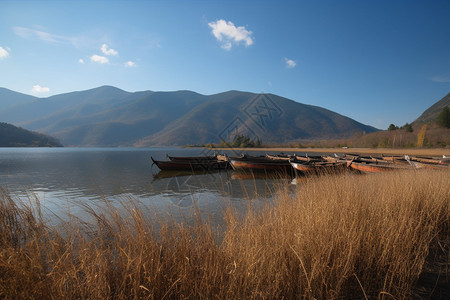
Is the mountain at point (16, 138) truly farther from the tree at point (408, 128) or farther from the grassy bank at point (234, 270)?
the tree at point (408, 128)

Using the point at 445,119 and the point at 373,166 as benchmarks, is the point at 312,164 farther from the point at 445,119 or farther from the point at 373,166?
the point at 445,119

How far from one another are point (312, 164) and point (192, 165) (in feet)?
45.6

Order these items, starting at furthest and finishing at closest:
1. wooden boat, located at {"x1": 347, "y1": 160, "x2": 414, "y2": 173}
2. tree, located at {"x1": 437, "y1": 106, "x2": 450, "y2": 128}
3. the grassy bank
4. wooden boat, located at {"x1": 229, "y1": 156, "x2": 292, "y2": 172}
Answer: tree, located at {"x1": 437, "y1": 106, "x2": 450, "y2": 128}, wooden boat, located at {"x1": 229, "y1": 156, "x2": 292, "y2": 172}, wooden boat, located at {"x1": 347, "y1": 160, "x2": 414, "y2": 173}, the grassy bank

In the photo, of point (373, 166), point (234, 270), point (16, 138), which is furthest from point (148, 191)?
point (16, 138)

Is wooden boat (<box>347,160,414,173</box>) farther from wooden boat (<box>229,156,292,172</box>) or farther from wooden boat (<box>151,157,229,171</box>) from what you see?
wooden boat (<box>151,157,229,171</box>)

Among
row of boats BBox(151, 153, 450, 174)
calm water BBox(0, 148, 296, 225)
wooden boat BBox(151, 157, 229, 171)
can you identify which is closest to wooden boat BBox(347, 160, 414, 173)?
row of boats BBox(151, 153, 450, 174)

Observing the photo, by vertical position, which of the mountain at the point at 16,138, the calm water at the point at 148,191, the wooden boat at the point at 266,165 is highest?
the mountain at the point at 16,138

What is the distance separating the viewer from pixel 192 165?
26.1 meters

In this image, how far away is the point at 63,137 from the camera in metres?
181

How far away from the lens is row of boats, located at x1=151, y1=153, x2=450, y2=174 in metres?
16.0

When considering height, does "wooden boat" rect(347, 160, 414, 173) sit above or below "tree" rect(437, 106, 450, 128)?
below

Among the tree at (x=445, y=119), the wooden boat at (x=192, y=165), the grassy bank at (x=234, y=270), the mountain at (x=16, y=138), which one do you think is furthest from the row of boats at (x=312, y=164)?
the mountain at (x=16, y=138)

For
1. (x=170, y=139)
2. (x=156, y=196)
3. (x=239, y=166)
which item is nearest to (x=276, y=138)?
(x=170, y=139)

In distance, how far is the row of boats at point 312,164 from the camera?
16.0 metres
